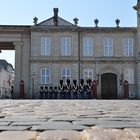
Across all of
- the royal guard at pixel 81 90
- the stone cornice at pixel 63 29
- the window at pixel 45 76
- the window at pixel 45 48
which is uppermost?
the stone cornice at pixel 63 29

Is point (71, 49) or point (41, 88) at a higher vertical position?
point (71, 49)

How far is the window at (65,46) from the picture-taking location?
151 feet

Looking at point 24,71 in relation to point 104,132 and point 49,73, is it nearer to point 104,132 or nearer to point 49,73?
point 49,73

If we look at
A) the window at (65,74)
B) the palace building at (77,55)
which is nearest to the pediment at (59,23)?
the palace building at (77,55)

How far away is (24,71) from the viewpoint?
4553 cm

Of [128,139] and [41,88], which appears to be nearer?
[128,139]

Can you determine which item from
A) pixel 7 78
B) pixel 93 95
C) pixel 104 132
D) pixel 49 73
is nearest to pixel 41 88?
pixel 49 73

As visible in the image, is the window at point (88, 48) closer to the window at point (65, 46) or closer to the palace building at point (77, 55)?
the palace building at point (77, 55)

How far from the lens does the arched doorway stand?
4538 cm

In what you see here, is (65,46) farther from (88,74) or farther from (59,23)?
(88,74)

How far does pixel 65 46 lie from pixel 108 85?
6.47 metres

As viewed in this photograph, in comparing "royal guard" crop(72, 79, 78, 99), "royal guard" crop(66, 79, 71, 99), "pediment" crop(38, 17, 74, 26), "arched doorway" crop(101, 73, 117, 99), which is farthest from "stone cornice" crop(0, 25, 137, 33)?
"royal guard" crop(72, 79, 78, 99)

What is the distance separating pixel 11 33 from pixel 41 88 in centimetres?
735

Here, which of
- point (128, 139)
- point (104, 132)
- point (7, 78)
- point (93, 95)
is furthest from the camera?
point (7, 78)
